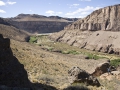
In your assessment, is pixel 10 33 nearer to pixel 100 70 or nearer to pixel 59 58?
pixel 59 58

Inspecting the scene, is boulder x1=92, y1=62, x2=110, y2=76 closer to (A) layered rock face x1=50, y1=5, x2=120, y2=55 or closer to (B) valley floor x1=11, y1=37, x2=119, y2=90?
(B) valley floor x1=11, y1=37, x2=119, y2=90

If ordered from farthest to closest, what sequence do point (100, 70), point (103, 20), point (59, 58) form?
1. point (103, 20)
2. point (59, 58)
3. point (100, 70)

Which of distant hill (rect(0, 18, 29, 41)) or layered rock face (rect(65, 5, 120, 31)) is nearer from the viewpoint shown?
distant hill (rect(0, 18, 29, 41))

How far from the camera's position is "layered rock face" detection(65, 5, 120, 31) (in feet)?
269

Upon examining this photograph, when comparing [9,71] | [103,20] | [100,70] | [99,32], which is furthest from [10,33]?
[9,71]

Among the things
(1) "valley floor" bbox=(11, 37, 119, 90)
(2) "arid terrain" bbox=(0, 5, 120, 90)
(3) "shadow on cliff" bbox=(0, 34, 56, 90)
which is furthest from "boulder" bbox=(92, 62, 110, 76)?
(3) "shadow on cliff" bbox=(0, 34, 56, 90)

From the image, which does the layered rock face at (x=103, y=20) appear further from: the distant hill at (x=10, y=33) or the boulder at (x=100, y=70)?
the boulder at (x=100, y=70)

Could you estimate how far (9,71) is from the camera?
10.4 metres

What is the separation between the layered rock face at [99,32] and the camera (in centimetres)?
6856

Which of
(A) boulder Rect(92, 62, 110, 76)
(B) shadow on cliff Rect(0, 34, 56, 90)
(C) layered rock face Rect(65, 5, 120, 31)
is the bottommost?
(A) boulder Rect(92, 62, 110, 76)

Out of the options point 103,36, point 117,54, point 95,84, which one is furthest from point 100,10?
point 95,84

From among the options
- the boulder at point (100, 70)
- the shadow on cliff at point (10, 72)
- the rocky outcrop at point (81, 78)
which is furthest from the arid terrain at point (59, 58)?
the rocky outcrop at point (81, 78)

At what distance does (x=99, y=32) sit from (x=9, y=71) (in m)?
75.1

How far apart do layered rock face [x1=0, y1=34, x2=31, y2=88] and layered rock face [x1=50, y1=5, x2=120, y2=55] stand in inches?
2132
